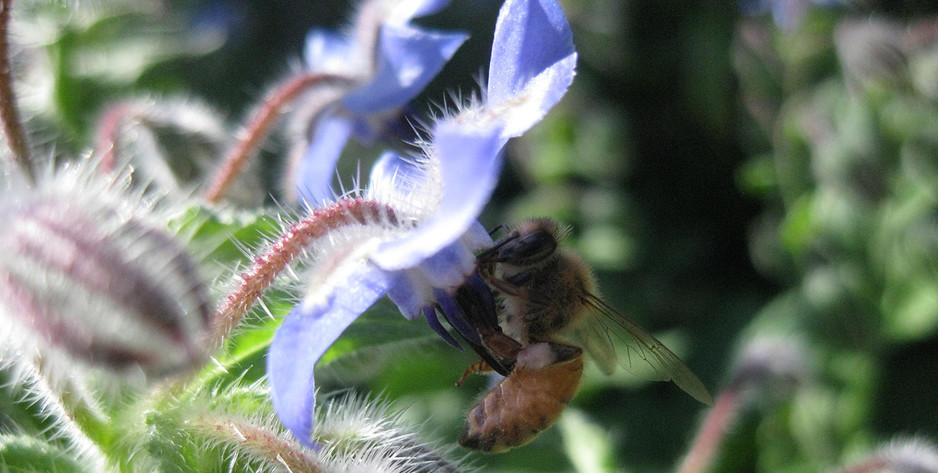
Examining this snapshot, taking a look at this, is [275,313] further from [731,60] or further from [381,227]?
[731,60]

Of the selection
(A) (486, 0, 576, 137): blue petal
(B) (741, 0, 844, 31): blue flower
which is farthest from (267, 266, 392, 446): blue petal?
(B) (741, 0, 844, 31): blue flower

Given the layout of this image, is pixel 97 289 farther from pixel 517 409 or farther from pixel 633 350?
pixel 633 350

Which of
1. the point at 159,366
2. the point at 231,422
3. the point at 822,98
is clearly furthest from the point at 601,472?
the point at 822,98

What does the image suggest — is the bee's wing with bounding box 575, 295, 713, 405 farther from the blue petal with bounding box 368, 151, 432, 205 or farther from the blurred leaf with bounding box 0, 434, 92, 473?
the blurred leaf with bounding box 0, 434, 92, 473

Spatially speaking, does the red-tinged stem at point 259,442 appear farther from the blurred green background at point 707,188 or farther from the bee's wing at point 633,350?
the bee's wing at point 633,350

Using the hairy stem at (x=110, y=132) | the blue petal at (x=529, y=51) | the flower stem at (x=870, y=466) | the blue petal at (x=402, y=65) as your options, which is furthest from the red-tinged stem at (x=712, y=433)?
the hairy stem at (x=110, y=132)

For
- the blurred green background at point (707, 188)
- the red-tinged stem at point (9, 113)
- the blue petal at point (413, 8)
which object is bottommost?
the blurred green background at point (707, 188)
